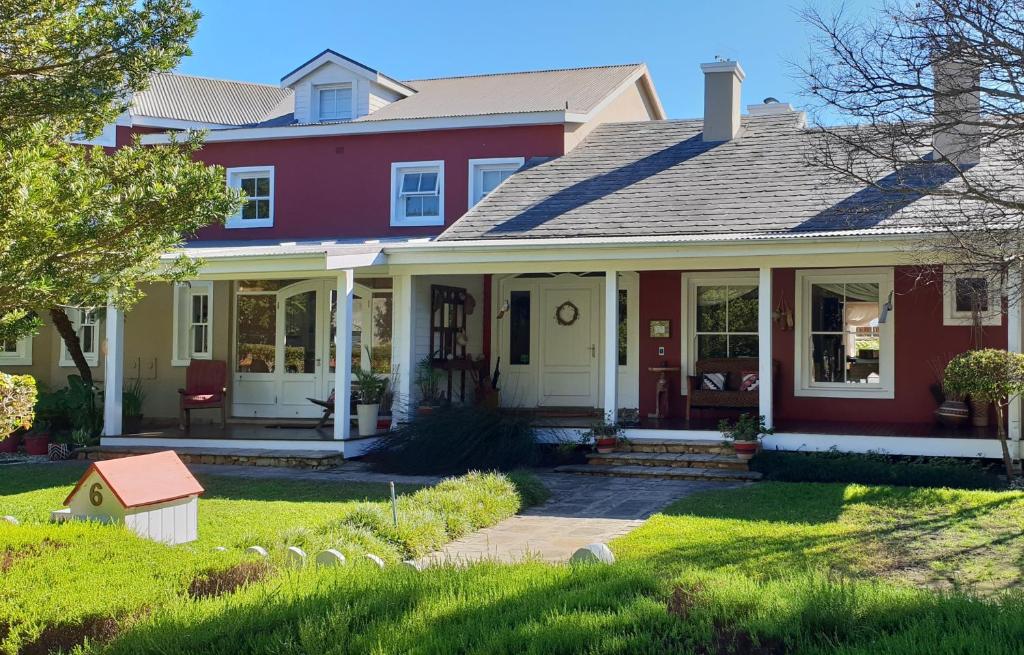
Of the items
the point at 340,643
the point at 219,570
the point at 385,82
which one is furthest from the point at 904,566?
the point at 385,82

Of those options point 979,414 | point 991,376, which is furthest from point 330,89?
point 991,376

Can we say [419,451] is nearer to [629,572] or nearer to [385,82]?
[629,572]

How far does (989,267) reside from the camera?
7.65 m

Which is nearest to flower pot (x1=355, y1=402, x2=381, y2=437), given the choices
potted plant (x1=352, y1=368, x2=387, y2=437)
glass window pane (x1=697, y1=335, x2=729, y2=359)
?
potted plant (x1=352, y1=368, x2=387, y2=437)

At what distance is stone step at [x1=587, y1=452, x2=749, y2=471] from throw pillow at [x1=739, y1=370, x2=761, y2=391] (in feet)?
7.41

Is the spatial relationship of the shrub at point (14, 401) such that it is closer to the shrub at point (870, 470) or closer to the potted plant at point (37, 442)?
the potted plant at point (37, 442)

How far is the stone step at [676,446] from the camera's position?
39.6ft

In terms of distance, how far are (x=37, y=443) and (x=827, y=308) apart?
11.6 metres

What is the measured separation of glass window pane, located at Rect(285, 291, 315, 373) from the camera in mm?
16531

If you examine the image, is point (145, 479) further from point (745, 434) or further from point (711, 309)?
point (711, 309)

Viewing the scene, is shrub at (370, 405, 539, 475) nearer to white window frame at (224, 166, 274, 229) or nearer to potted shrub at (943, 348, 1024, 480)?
potted shrub at (943, 348, 1024, 480)

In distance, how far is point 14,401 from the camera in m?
7.57

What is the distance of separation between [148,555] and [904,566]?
16.9 ft

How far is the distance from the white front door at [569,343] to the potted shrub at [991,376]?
6.38 m
